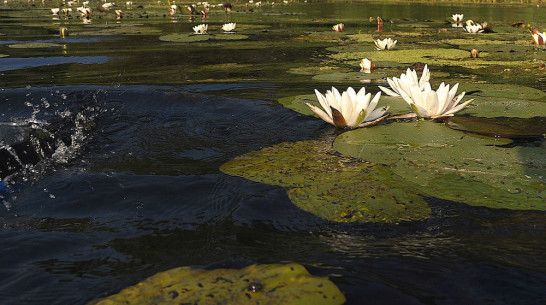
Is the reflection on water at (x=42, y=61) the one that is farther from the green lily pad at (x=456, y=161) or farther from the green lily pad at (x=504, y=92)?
the green lily pad at (x=456, y=161)

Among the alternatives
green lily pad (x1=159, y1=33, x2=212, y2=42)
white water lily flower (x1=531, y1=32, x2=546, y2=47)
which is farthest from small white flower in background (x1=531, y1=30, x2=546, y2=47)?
green lily pad (x1=159, y1=33, x2=212, y2=42)

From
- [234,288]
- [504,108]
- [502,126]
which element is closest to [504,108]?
[504,108]

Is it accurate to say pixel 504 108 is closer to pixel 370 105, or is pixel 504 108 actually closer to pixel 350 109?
pixel 370 105

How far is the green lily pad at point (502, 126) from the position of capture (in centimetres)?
345

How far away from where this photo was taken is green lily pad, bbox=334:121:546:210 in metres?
2.51

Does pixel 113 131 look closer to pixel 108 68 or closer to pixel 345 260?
pixel 345 260

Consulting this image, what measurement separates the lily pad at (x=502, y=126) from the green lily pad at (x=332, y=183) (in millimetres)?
1007

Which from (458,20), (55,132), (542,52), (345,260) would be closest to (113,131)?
(55,132)

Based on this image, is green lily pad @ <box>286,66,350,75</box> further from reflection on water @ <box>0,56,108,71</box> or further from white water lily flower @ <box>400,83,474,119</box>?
reflection on water @ <box>0,56,108,71</box>

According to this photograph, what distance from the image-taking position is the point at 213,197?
2.77 m

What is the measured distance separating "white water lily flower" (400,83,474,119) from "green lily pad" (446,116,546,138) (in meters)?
0.09

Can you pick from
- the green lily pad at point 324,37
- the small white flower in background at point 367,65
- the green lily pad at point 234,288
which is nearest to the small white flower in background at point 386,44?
the green lily pad at point 324,37

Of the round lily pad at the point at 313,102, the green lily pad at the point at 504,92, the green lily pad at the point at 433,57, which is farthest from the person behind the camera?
the green lily pad at the point at 433,57

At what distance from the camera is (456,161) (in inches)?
117
